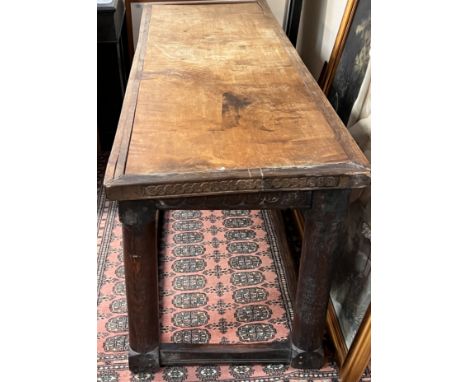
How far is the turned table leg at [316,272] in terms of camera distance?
45.7 inches

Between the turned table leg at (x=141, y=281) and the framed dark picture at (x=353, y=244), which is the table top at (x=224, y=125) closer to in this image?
the turned table leg at (x=141, y=281)

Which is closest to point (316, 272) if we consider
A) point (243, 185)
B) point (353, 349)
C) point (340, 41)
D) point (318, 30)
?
point (353, 349)

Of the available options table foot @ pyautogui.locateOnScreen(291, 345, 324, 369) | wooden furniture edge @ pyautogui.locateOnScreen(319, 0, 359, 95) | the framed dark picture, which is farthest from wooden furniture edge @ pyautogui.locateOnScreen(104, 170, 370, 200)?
wooden furniture edge @ pyautogui.locateOnScreen(319, 0, 359, 95)

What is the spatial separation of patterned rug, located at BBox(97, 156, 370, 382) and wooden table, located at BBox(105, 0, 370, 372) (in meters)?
0.05

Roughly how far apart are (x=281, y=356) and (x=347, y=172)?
66 cm

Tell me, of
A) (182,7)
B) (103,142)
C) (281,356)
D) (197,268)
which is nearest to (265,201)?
A: (281,356)

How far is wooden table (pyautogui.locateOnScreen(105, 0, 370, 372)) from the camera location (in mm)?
1081

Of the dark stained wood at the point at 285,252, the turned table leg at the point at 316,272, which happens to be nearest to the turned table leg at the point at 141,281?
the turned table leg at the point at 316,272

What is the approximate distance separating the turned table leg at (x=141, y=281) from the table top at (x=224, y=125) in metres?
0.09

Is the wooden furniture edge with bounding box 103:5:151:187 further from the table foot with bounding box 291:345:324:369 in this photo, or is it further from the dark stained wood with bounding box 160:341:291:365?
the table foot with bounding box 291:345:324:369

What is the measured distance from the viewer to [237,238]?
6.54 ft

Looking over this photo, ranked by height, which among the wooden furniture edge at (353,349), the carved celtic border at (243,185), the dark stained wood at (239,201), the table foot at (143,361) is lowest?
the table foot at (143,361)

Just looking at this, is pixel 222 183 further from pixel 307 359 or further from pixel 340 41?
pixel 340 41

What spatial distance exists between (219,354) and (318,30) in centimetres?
174
